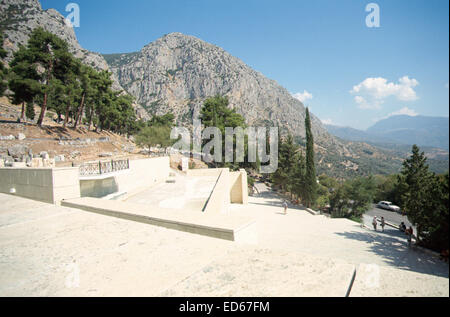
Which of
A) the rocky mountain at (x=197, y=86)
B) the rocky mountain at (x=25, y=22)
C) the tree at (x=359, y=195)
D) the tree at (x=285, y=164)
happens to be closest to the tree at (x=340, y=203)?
the tree at (x=359, y=195)

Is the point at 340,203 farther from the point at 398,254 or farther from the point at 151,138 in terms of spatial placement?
the point at 151,138

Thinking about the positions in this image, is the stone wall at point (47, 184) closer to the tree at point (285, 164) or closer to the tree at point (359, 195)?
the tree at point (285, 164)

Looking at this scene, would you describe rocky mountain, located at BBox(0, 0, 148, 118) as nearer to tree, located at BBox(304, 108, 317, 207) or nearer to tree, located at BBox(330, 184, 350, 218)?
tree, located at BBox(304, 108, 317, 207)

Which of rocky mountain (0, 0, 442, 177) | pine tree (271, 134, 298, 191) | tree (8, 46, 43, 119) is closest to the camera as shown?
tree (8, 46, 43, 119)

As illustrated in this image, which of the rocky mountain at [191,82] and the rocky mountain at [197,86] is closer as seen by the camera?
the rocky mountain at [197,86]

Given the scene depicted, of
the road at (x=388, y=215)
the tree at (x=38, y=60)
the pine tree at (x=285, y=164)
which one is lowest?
the road at (x=388, y=215)

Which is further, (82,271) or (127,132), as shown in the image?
(127,132)

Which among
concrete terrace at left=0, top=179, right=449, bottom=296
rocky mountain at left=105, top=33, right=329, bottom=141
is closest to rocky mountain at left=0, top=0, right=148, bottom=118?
rocky mountain at left=105, top=33, right=329, bottom=141

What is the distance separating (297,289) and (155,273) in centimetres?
127

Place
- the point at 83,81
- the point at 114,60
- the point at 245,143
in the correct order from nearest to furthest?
the point at 83,81
the point at 245,143
the point at 114,60

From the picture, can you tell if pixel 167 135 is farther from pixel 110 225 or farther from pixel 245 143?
pixel 110 225
